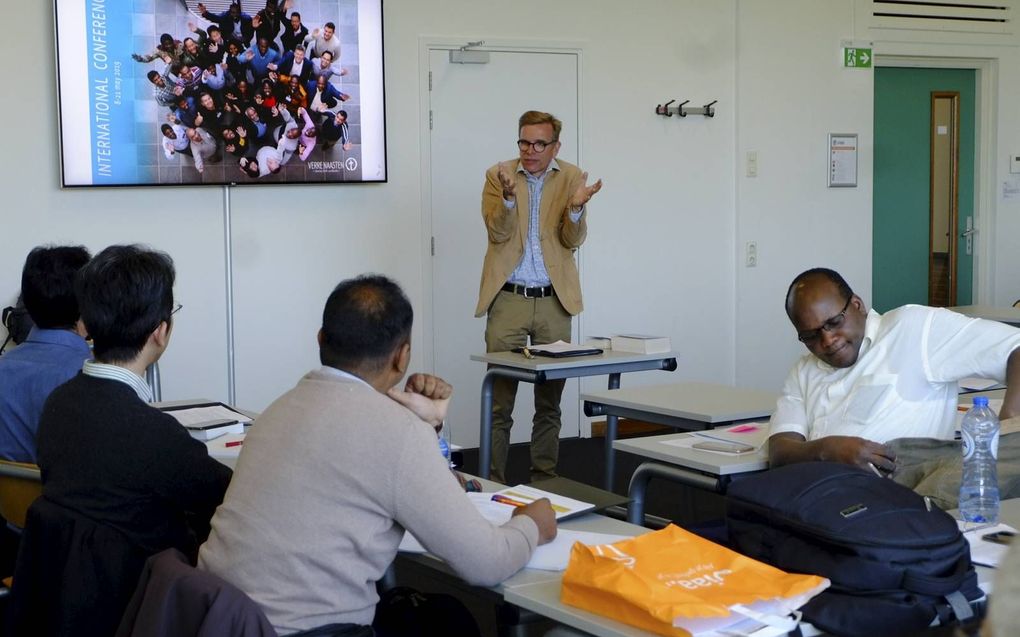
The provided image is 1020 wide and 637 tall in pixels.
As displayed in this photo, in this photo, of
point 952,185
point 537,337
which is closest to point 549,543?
point 537,337

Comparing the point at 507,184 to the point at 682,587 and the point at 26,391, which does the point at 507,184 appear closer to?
the point at 26,391

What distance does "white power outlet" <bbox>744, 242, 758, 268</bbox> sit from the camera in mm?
7258

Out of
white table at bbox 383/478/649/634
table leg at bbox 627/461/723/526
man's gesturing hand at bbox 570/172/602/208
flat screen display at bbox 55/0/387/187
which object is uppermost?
flat screen display at bbox 55/0/387/187

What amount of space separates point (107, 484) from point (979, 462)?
184 cm

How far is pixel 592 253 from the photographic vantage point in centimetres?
681

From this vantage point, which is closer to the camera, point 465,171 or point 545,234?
point 545,234

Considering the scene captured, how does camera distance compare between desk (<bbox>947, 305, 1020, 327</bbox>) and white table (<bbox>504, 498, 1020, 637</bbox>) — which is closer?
white table (<bbox>504, 498, 1020, 637</bbox>)

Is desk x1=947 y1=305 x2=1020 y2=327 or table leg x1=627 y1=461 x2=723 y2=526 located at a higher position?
desk x1=947 y1=305 x2=1020 y2=327

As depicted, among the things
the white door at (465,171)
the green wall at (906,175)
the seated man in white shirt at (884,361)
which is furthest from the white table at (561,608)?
the green wall at (906,175)

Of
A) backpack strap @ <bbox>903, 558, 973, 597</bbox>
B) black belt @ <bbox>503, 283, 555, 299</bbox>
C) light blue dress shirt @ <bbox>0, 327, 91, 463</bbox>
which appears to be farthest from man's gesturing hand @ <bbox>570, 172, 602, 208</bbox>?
backpack strap @ <bbox>903, 558, 973, 597</bbox>

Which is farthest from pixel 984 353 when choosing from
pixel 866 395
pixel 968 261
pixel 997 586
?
pixel 968 261

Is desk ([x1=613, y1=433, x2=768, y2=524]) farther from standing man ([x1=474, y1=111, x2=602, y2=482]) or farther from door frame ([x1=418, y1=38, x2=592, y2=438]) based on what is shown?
door frame ([x1=418, y1=38, x2=592, y2=438])

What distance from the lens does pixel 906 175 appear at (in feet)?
25.5

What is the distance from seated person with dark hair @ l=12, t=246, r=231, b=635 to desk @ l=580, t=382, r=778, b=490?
160 centimetres
